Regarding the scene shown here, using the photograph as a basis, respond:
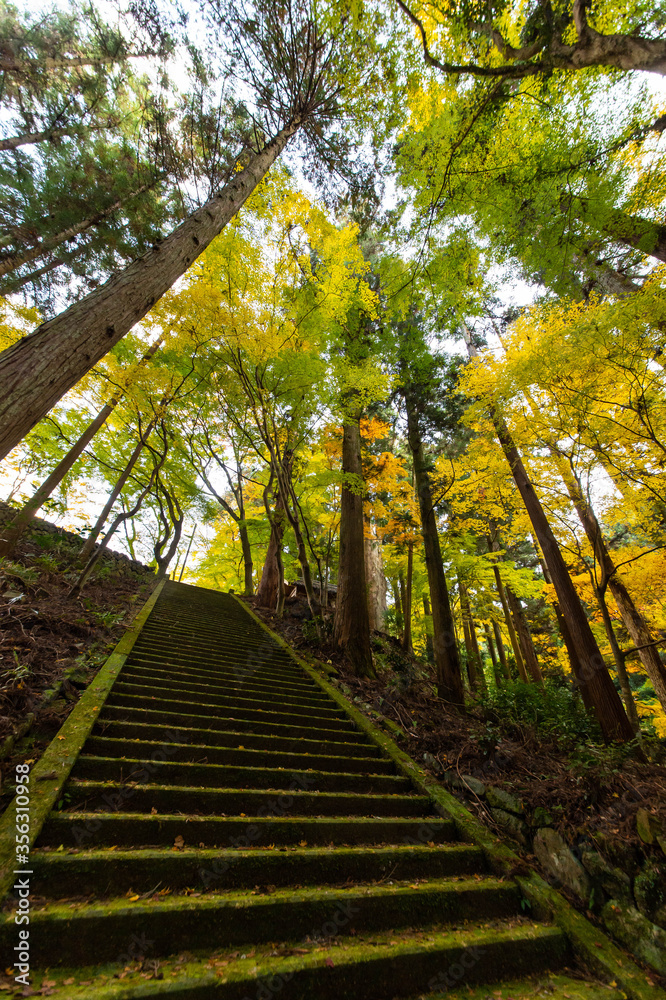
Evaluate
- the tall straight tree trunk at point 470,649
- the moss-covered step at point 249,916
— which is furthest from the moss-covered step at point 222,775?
the tall straight tree trunk at point 470,649

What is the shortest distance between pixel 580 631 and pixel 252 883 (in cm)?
636

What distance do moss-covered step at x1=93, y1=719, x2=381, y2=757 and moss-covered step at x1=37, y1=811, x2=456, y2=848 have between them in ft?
2.66

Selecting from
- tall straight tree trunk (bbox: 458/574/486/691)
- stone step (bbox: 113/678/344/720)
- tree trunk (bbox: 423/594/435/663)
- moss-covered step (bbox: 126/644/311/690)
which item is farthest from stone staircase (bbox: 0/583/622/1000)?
tree trunk (bbox: 423/594/435/663)

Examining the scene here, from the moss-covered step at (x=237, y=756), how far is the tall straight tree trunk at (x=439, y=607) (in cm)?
289

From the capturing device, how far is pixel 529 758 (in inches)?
154

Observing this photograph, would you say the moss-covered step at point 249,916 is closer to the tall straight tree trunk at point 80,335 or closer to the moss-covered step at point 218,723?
the moss-covered step at point 218,723

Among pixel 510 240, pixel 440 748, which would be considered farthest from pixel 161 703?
pixel 510 240

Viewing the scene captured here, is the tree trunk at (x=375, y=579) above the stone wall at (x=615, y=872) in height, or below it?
above

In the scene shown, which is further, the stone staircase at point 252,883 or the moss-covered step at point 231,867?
the moss-covered step at point 231,867

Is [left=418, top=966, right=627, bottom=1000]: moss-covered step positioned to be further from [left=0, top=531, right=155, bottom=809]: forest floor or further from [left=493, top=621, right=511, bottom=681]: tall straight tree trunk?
[left=493, top=621, right=511, bottom=681]: tall straight tree trunk

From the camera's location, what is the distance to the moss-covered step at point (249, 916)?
148 centimetres

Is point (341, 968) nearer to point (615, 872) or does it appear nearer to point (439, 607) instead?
point (615, 872)

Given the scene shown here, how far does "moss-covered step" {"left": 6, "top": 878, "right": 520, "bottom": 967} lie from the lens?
148 cm

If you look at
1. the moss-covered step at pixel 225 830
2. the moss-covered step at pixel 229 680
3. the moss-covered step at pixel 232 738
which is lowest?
the moss-covered step at pixel 225 830
